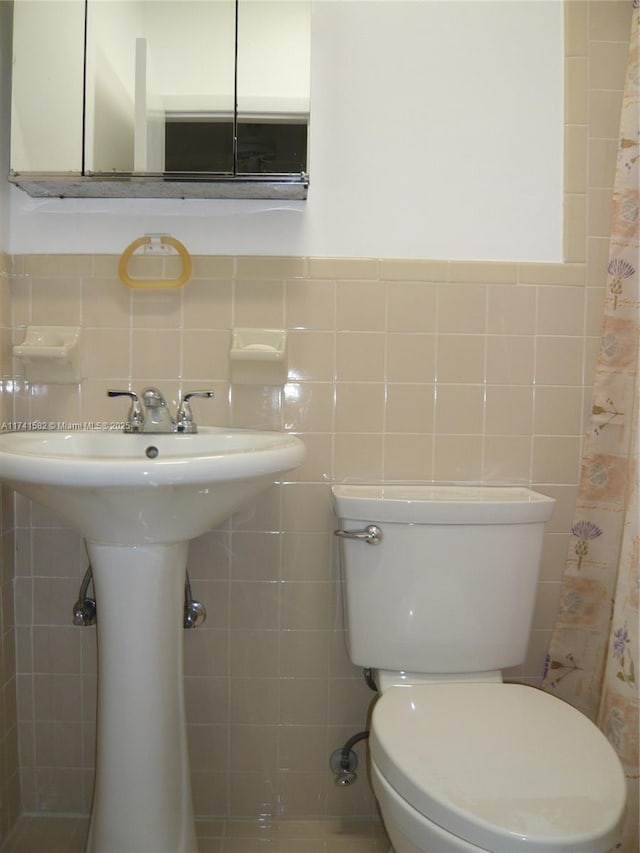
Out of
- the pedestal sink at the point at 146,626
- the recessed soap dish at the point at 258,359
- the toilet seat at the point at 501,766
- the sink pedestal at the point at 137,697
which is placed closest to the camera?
the toilet seat at the point at 501,766

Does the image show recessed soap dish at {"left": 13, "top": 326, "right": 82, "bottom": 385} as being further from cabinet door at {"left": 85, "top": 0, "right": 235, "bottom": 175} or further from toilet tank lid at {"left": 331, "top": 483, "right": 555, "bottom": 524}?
toilet tank lid at {"left": 331, "top": 483, "right": 555, "bottom": 524}

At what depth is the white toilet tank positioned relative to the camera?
1.28 meters

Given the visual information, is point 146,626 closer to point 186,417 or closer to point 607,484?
point 186,417

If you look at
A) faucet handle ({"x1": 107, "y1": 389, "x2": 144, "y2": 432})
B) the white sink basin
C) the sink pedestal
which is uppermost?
faucet handle ({"x1": 107, "y1": 389, "x2": 144, "y2": 432})

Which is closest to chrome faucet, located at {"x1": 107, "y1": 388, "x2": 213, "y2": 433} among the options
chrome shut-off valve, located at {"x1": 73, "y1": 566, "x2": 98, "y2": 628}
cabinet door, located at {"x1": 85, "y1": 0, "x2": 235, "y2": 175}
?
chrome shut-off valve, located at {"x1": 73, "y1": 566, "x2": 98, "y2": 628}

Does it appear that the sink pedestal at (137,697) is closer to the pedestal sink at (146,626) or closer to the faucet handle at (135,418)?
the pedestal sink at (146,626)

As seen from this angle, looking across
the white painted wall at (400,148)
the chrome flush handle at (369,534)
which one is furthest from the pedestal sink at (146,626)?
the white painted wall at (400,148)

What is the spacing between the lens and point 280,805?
151 cm

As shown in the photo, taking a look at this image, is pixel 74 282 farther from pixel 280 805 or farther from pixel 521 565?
pixel 280 805

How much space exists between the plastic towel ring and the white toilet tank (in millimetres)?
611

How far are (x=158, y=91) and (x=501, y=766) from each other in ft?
4.65

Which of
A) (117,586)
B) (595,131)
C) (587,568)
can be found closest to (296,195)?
(595,131)

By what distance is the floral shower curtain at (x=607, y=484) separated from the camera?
4.48 ft

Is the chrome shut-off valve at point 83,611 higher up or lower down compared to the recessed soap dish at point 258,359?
lower down
